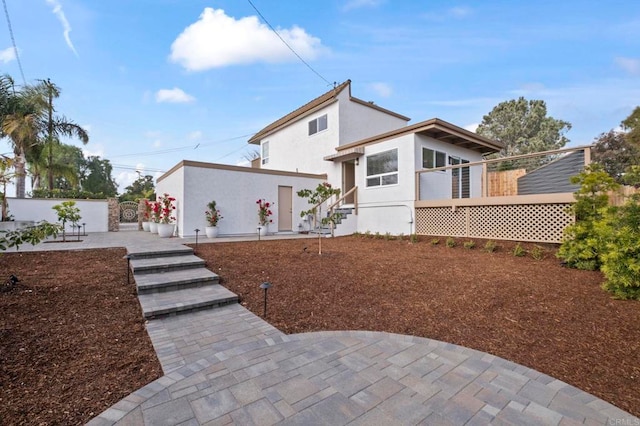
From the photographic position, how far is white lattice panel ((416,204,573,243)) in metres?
7.04

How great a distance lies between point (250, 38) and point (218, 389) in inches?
450

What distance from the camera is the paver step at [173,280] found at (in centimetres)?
451

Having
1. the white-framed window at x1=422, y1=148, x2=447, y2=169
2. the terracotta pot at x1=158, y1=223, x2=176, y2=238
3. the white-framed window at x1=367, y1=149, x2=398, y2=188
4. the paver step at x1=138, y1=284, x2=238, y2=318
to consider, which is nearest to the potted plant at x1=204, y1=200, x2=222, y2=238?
the terracotta pot at x1=158, y1=223, x2=176, y2=238

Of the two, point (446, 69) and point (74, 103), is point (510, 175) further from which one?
point (74, 103)

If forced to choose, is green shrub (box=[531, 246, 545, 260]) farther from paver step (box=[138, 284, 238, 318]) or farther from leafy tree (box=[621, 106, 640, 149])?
leafy tree (box=[621, 106, 640, 149])

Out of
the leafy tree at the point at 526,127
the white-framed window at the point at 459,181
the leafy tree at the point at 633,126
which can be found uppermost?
the leafy tree at the point at 526,127

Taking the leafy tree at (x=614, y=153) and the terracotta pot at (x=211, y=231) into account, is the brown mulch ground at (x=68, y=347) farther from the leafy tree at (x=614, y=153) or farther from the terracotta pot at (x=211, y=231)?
the leafy tree at (x=614, y=153)

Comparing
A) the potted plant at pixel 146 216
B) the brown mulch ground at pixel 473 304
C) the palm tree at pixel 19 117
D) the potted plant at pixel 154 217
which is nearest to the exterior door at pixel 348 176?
the brown mulch ground at pixel 473 304

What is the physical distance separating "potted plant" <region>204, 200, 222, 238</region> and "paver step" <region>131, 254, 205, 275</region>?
4.01 meters

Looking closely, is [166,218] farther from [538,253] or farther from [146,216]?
[538,253]

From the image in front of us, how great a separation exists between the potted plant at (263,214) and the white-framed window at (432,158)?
6122 mm

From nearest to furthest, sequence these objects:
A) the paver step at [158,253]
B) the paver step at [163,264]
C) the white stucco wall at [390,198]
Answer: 1. the paver step at [163,264]
2. the paver step at [158,253]
3. the white stucco wall at [390,198]

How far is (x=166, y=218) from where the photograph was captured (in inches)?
410

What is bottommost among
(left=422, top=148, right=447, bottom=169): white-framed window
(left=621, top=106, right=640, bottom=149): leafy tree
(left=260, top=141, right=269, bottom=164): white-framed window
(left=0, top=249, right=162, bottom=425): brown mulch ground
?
(left=0, top=249, right=162, bottom=425): brown mulch ground
